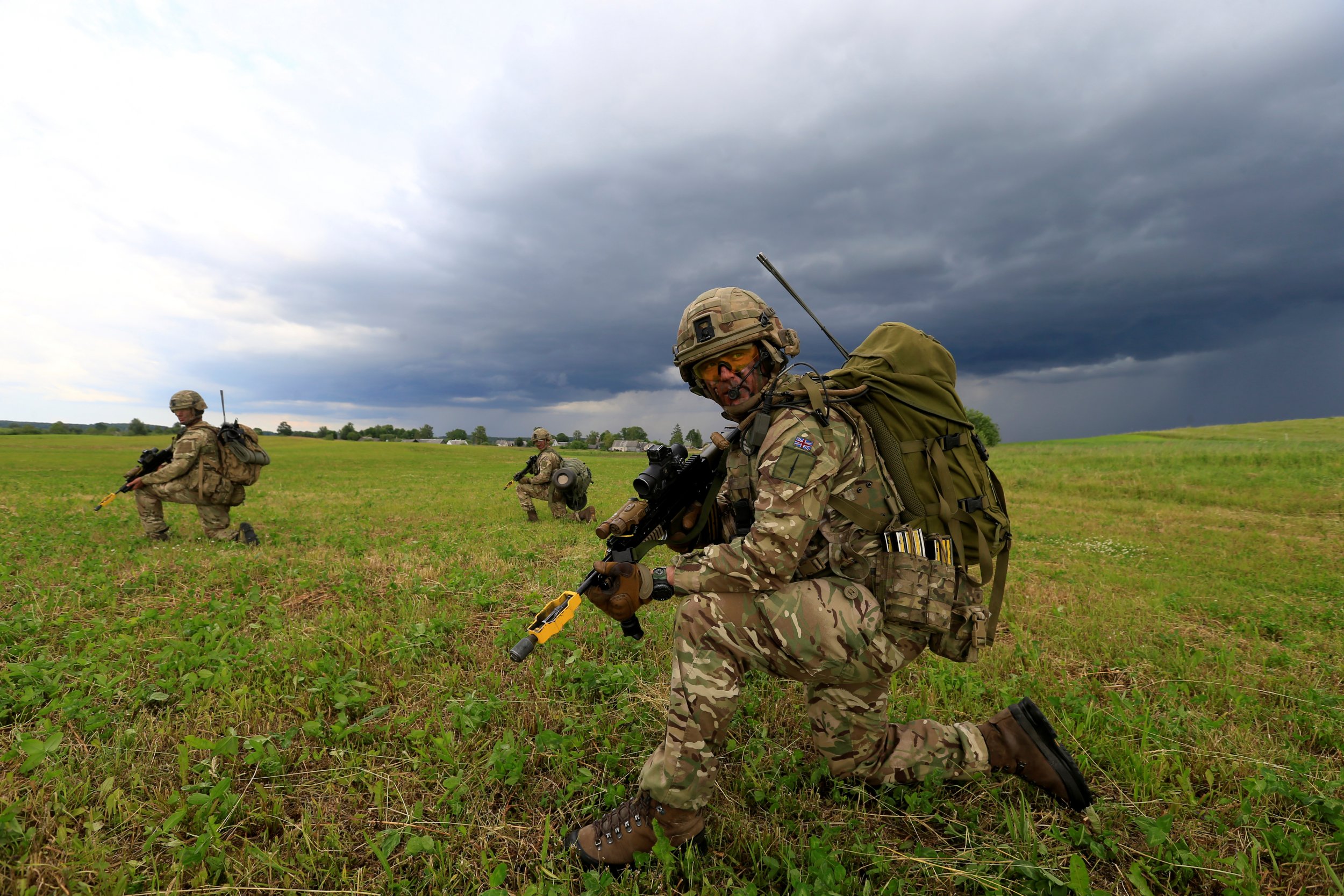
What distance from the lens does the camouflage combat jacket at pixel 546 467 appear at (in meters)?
14.0

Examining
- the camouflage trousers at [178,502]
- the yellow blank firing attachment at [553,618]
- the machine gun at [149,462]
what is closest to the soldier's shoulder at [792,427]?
the yellow blank firing attachment at [553,618]

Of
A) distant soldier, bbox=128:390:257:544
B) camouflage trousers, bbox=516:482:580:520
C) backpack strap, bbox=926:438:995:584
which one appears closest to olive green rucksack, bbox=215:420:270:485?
distant soldier, bbox=128:390:257:544

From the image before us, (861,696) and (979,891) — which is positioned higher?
(861,696)

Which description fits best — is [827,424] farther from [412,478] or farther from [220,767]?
[412,478]

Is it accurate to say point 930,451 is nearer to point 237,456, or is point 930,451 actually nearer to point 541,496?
point 237,456

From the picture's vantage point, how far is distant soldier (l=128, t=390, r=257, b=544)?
9.92 metres

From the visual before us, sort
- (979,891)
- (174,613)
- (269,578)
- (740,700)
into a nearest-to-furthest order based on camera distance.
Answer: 1. (979,891)
2. (740,700)
3. (174,613)
4. (269,578)

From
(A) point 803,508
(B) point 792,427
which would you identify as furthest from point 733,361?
(A) point 803,508

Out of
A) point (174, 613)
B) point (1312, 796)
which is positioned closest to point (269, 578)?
point (174, 613)

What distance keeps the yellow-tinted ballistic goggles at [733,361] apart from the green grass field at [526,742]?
2404 mm

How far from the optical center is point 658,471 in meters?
3.56

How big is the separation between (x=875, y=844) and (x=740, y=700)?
4.81 ft

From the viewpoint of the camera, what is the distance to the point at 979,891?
105 inches

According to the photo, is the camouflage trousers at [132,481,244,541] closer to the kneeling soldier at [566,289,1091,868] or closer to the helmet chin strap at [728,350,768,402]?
the kneeling soldier at [566,289,1091,868]
